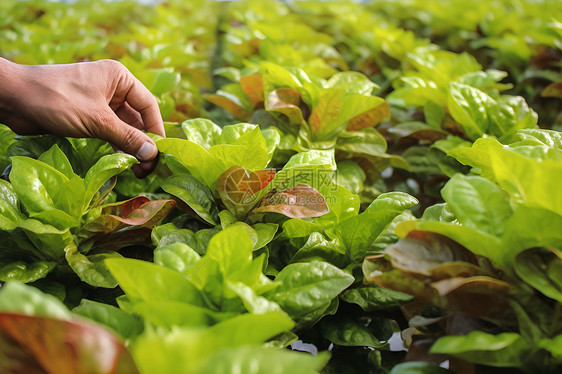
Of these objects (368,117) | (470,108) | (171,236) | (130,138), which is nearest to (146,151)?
(130,138)

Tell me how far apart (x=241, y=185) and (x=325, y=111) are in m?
0.42

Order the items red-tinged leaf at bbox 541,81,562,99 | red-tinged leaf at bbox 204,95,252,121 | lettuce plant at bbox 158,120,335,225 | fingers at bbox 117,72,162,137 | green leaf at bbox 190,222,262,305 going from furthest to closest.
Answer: red-tinged leaf at bbox 541,81,562,99 → red-tinged leaf at bbox 204,95,252,121 → fingers at bbox 117,72,162,137 → lettuce plant at bbox 158,120,335,225 → green leaf at bbox 190,222,262,305

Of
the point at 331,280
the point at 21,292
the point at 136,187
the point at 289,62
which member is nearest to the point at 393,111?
the point at 289,62

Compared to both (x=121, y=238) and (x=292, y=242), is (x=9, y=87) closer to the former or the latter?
(x=121, y=238)

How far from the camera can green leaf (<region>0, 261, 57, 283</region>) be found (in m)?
0.82

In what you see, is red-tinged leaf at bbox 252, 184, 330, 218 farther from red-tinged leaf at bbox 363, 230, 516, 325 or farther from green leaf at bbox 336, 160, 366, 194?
green leaf at bbox 336, 160, 366, 194

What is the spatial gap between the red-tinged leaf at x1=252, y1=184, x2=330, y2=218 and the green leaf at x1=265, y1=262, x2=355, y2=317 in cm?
12

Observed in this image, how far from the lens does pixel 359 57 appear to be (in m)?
2.38

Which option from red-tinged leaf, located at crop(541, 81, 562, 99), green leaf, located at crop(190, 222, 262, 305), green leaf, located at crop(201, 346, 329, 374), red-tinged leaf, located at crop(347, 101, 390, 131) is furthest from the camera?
red-tinged leaf, located at crop(541, 81, 562, 99)

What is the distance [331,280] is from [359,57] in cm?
187

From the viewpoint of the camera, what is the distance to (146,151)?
1.02 metres

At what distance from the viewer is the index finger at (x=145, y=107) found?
1174 millimetres

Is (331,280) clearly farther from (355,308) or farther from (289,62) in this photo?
(289,62)

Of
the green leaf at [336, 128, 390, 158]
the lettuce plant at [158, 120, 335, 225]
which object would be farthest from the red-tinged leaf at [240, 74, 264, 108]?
the lettuce plant at [158, 120, 335, 225]
